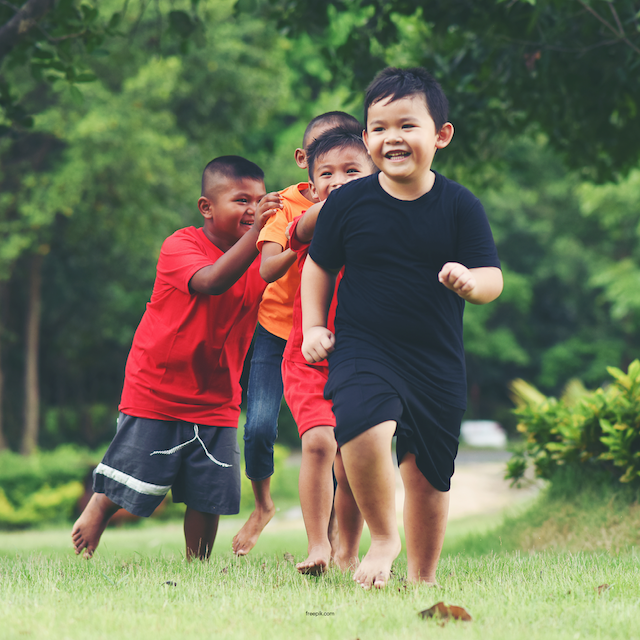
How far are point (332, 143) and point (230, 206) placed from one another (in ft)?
2.58

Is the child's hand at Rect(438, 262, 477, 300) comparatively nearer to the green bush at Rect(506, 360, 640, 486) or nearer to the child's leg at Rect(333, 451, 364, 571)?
the child's leg at Rect(333, 451, 364, 571)

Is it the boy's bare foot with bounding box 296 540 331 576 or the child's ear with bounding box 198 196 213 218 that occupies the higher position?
the child's ear with bounding box 198 196 213 218

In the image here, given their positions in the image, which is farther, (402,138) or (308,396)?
(308,396)

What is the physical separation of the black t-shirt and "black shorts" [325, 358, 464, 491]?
1.9 inches

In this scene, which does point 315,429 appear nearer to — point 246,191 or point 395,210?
point 395,210

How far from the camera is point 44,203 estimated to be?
15.4 meters

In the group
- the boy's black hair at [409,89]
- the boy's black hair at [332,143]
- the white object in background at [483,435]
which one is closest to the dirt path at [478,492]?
the white object in background at [483,435]

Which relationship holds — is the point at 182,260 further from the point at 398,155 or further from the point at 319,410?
the point at 398,155

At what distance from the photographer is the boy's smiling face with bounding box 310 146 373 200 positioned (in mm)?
3699

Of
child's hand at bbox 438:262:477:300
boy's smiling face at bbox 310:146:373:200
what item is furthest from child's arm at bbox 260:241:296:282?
child's hand at bbox 438:262:477:300

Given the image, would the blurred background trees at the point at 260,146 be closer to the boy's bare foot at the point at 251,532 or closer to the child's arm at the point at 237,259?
the child's arm at the point at 237,259

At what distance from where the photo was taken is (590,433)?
18.7ft

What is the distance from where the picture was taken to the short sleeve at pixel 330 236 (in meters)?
3.12

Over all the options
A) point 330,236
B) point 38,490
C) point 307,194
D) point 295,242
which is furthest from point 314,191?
point 38,490
